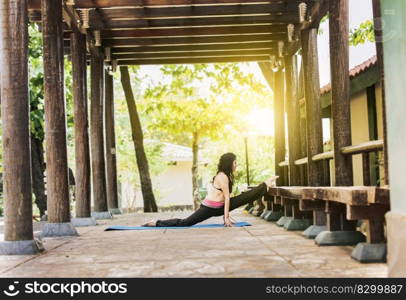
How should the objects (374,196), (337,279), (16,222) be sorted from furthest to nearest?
1. (16,222)
2. (374,196)
3. (337,279)

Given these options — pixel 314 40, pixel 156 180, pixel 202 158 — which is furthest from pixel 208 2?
pixel 202 158

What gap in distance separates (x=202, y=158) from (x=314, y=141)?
2913cm

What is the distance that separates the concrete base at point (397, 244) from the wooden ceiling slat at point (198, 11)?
6.71 m

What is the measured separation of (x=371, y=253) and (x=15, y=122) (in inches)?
141

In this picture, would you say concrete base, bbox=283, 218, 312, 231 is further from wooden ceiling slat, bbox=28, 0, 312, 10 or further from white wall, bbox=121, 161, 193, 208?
white wall, bbox=121, 161, 193, 208

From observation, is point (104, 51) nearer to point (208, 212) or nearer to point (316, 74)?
point (208, 212)

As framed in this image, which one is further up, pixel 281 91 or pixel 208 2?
pixel 208 2

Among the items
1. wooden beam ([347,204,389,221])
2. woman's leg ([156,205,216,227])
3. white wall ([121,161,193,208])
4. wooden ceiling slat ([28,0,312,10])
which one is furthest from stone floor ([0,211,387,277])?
white wall ([121,161,193,208])

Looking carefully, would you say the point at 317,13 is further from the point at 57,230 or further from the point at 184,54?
the point at 57,230

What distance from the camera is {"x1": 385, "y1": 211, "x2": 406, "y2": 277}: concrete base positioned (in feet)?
11.4

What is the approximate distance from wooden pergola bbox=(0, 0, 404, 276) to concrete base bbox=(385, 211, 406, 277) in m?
0.74

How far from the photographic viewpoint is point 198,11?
990cm

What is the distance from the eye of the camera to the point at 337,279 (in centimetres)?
399

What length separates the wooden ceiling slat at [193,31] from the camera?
1079 centimetres
